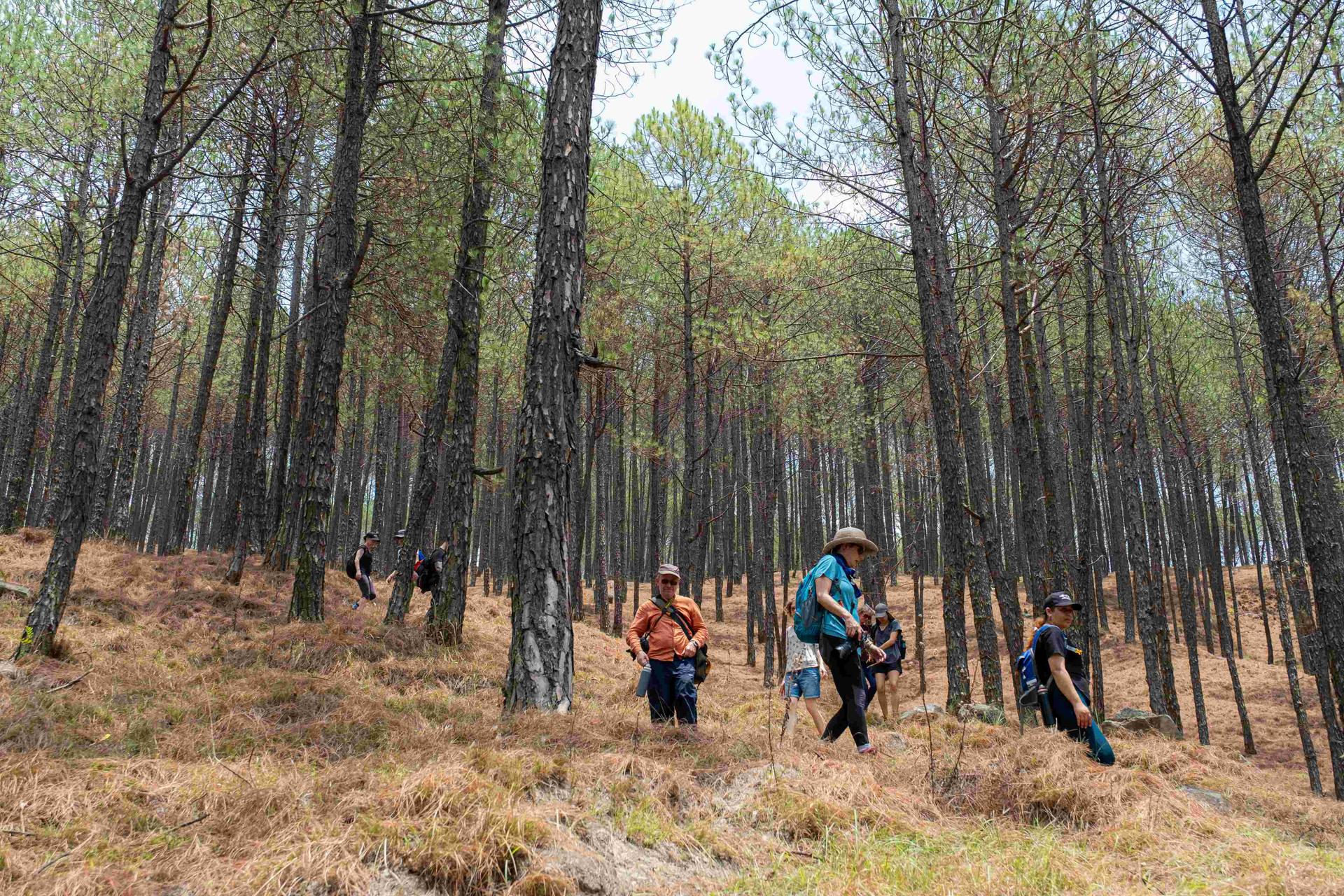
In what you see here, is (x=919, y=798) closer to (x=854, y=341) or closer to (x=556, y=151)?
(x=556, y=151)

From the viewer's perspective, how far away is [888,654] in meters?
10.5

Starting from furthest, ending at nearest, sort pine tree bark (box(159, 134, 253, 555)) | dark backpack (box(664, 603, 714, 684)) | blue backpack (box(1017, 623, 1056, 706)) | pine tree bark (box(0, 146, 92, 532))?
1. pine tree bark (box(0, 146, 92, 532))
2. pine tree bark (box(159, 134, 253, 555))
3. dark backpack (box(664, 603, 714, 684))
4. blue backpack (box(1017, 623, 1056, 706))

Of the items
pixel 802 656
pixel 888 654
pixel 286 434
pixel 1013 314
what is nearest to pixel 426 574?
pixel 286 434

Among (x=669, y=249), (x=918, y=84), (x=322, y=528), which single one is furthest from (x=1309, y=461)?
(x=669, y=249)

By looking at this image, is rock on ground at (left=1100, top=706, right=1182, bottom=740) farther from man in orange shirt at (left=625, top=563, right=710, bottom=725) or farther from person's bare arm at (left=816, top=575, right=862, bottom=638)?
man in orange shirt at (left=625, top=563, right=710, bottom=725)

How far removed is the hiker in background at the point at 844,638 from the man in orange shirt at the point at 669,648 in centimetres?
108

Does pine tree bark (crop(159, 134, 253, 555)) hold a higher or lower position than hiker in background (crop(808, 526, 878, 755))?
higher

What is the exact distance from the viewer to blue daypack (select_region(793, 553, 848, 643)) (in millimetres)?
5785

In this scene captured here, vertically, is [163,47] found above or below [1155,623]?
above

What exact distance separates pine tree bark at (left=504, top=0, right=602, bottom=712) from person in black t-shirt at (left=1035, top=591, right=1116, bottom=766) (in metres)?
4.00

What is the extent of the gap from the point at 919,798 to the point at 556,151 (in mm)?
5681

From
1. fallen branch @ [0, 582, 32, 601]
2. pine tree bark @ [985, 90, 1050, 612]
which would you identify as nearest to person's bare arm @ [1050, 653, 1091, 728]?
pine tree bark @ [985, 90, 1050, 612]

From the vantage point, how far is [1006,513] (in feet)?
81.1

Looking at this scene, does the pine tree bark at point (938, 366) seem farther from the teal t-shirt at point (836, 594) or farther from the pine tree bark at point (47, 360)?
the pine tree bark at point (47, 360)
